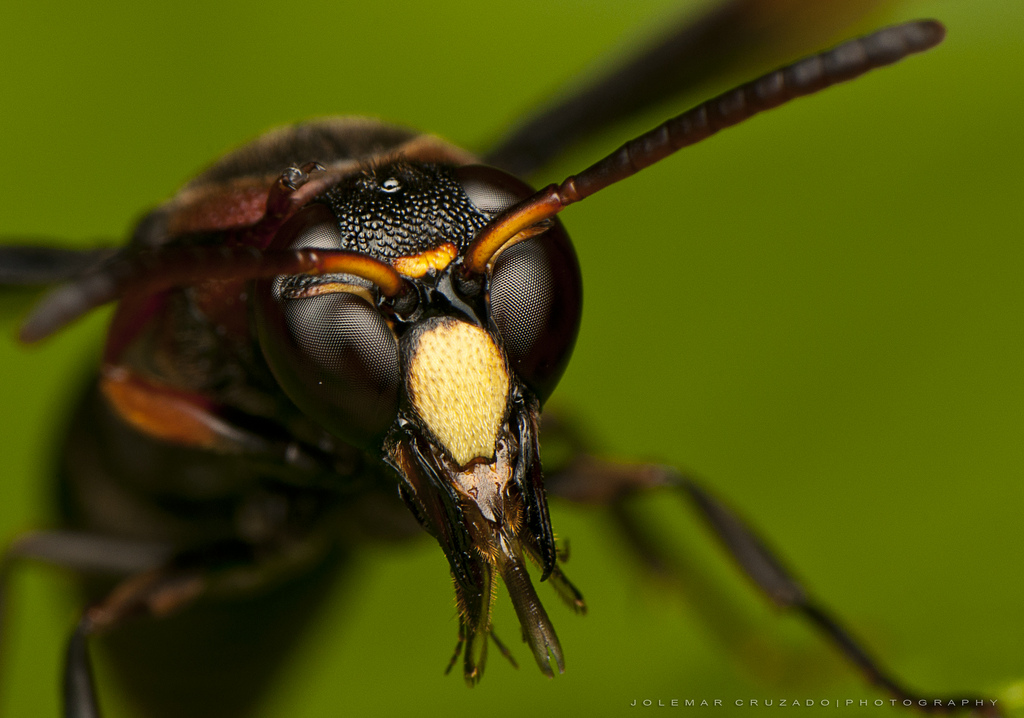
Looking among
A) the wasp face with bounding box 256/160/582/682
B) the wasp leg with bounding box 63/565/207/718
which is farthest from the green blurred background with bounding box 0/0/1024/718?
the wasp face with bounding box 256/160/582/682

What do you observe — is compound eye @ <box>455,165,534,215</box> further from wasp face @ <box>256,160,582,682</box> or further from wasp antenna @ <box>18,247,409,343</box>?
wasp antenna @ <box>18,247,409,343</box>

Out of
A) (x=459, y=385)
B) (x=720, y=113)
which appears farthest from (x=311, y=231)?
(x=720, y=113)

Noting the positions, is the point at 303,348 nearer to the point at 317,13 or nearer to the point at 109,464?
the point at 109,464

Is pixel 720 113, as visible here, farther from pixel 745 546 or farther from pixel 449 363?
pixel 745 546

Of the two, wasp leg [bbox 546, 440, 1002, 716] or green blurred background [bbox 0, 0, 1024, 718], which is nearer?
wasp leg [bbox 546, 440, 1002, 716]

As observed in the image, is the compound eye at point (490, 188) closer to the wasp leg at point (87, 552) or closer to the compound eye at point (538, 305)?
the compound eye at point (538, 305)

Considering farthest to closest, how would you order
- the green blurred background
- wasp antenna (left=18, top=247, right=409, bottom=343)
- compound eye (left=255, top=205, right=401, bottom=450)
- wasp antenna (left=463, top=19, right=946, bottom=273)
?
1. the green blurred background
2. compound eye (left=255, top=205, right=401, bottom=450)
3. wasp antenna (left=463, top=19, right=946, bottom=273)
4. wasp antenna (left=18, top=247, right=409, bottom=343)

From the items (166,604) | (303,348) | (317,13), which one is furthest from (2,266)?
(317,13)
